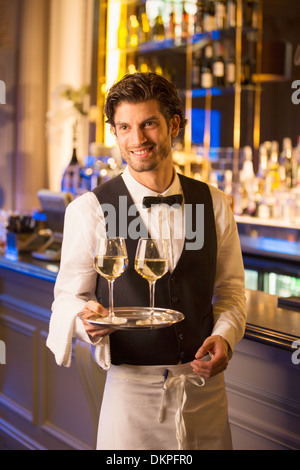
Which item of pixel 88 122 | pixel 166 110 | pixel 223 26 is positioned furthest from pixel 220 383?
pixel 88 122

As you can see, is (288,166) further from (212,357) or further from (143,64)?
(212,357)

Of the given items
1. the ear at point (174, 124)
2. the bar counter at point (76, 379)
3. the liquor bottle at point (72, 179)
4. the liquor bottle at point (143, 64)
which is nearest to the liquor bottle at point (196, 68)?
the liquor bottle at point (143, 64)

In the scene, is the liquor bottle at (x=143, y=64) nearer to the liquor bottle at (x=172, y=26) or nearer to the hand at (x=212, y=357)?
the liquor bottle at (x=172, y=26)

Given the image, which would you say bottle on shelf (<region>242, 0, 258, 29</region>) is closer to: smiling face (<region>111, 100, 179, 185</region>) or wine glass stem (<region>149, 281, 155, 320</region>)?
smiling face (<region>111, 100, 179, 185</region>)

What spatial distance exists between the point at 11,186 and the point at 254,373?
503cm

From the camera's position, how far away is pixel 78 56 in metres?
6.43

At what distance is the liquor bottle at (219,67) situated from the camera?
4.82 m

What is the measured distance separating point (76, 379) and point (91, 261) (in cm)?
128

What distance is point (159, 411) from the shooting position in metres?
1.71

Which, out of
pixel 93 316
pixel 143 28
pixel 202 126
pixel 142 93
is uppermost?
pixel 143 28

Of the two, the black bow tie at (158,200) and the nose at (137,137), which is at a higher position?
the nose at (137,137)

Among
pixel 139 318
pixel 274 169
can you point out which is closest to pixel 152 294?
pixel 139 318

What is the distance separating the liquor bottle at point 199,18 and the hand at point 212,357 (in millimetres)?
3845

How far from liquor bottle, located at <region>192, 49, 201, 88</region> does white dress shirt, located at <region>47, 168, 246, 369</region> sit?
3469 millimetres
